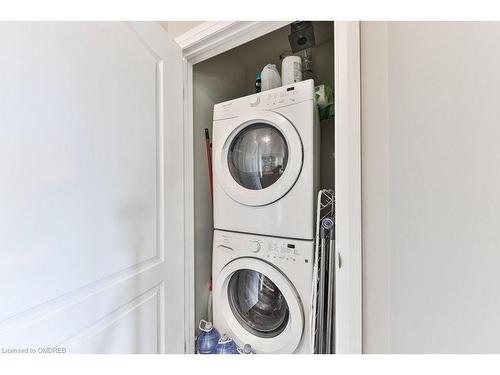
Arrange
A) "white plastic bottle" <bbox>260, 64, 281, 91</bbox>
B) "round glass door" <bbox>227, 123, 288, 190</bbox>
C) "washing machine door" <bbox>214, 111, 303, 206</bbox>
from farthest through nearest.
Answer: "white plastic bottle" <bbox>260, 64, 281, 91</bbox> < "round glass door" <bbox>227, 123, 288, 190</bbox> < "washing machine door" <bbox>214, 111, 303, 206</bbox>

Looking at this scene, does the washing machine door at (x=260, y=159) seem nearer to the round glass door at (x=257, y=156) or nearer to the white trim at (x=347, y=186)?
the round glass door at (x=257, y=156)

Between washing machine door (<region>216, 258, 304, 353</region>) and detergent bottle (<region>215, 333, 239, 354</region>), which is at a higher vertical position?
washing machine door (<region>216, 258, 304, 353</region>)

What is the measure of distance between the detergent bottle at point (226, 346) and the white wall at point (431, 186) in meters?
0.77

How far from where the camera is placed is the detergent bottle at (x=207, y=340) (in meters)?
1.31

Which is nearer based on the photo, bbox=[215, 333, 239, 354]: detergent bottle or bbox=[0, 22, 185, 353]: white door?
bbox=[0, 22, 185, 353]: white door

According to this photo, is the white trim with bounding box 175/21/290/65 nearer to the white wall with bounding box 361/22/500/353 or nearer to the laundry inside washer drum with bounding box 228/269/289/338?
the white wall with bounding box 361/22/500/353

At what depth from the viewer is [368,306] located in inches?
31.7

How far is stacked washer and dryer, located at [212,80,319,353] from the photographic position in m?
1.08

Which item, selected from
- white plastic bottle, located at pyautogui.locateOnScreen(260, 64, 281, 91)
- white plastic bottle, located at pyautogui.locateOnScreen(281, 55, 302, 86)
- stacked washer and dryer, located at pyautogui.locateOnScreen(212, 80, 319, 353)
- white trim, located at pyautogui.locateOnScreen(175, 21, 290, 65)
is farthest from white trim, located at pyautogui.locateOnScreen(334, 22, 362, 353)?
white plastic bottle, located at pyautogui.locateOnScreen(260, 64, 281, 91)

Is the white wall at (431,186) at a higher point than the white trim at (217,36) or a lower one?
lower

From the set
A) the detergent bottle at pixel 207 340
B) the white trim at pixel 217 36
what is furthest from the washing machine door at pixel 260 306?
the white trim at pixel 217 36

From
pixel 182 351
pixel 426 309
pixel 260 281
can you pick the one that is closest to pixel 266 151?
pixel 260 281

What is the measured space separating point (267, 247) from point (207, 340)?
0.71 metres

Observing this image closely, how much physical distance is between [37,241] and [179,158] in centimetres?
63
